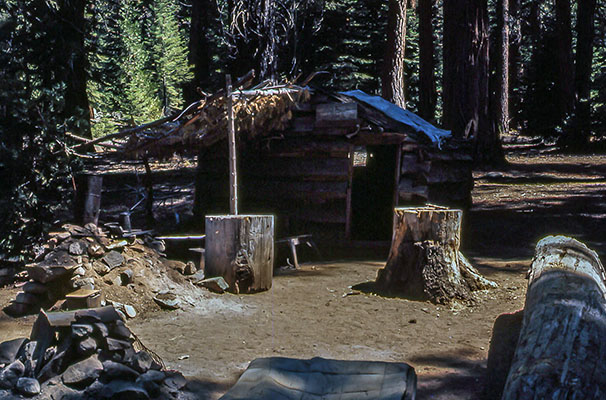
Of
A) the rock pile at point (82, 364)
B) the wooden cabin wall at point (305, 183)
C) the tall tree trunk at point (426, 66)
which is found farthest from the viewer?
the tall tree trunk at point (426, 66)

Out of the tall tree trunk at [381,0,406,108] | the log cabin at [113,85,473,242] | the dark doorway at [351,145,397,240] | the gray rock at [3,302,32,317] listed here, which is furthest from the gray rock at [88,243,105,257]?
the tall tree trunk at [381,0,406,108]

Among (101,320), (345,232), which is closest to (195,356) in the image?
(101,320)

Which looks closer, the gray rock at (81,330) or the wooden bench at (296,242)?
the gray rock at (81,330)

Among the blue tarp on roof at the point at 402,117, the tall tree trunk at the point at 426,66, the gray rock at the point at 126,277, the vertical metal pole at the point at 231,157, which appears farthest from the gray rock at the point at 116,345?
the tall tree trunk at the point at 426,66

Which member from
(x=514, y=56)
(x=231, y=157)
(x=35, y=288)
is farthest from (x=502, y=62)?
(x=35, y=288)

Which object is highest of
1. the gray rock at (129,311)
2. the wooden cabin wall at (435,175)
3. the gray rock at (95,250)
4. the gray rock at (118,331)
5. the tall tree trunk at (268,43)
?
the tall tree trunk at (268,43)

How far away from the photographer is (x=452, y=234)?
7406mm

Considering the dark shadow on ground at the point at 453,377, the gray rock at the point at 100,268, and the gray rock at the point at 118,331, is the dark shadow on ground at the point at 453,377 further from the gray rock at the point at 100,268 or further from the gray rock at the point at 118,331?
the gray rock at the point at 100,268

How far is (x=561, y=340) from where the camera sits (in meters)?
3.25

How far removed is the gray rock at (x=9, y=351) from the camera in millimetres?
A: 4469

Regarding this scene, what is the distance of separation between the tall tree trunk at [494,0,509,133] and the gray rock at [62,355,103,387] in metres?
22.2

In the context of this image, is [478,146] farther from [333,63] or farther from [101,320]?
[101,320]

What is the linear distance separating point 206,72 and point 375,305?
54.3ft

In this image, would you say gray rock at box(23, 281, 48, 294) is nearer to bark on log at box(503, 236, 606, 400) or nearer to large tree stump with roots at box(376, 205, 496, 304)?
large tree stump with roots at box(376, 205, 496, 304)
